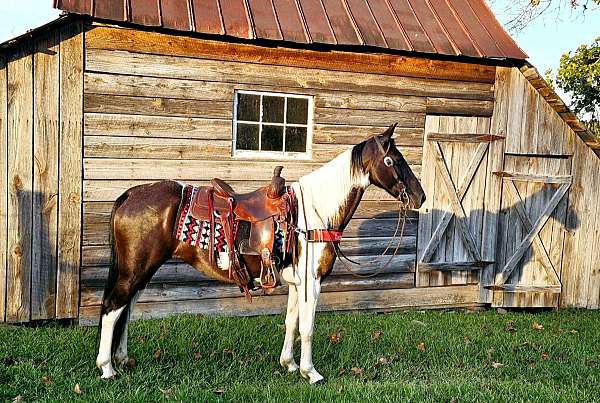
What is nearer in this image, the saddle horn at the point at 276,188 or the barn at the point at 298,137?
the saddle horn at the point at 276,188

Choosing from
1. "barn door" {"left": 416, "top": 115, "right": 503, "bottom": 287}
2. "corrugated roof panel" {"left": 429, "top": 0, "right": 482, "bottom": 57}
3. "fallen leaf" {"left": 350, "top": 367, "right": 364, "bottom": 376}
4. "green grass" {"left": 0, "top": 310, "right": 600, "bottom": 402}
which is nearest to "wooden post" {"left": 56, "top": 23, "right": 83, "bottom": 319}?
"green grass" {"left": 0, "top": 310, "right": 600, "bottom": 402}

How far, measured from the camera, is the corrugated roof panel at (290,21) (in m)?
6.45

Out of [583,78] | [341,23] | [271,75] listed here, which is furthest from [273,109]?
[583,78]

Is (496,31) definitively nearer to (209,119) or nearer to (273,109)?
(273,109)

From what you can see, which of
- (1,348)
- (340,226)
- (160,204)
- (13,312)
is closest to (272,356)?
(340,226)

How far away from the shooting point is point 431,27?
7.35 metres

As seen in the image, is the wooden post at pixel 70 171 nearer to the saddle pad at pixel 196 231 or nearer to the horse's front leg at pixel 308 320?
the saddle pad at pixel 196 231

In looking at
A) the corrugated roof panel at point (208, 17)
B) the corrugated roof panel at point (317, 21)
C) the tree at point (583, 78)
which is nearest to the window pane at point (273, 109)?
the corrugated roof panel at point (317, 21)

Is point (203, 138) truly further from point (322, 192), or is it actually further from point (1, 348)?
point (1, 348)

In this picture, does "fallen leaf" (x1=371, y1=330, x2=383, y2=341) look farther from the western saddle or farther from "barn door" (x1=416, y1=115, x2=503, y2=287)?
the western saddle

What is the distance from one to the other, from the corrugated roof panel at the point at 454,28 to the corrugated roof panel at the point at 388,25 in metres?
0.77

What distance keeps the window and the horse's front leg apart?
2558 mm

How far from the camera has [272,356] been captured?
524cm

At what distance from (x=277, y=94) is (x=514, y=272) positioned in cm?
428
